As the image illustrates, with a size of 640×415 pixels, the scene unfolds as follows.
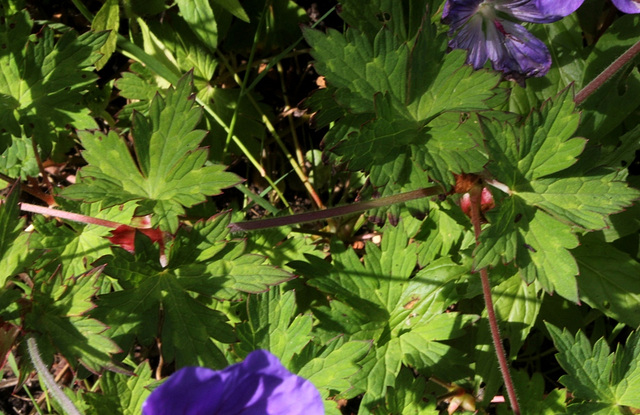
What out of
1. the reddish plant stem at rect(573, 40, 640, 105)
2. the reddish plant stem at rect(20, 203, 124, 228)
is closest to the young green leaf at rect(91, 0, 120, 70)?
the reddish plant stem at rect(20, 203, 124, 228)

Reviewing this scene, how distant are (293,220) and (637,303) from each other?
1327mm

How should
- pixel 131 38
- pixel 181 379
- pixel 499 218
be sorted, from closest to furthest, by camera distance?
1. pixel 181 379
2. pixel 499 218
3. pixel 131 38

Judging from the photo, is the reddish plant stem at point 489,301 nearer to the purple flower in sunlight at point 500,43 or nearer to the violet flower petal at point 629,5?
the purple flower in sunlight at point 500,43

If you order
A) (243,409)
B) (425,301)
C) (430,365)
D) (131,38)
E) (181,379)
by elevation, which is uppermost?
(131,38)

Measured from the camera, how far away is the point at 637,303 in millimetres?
2283

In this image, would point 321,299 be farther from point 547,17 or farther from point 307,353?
point 547,17

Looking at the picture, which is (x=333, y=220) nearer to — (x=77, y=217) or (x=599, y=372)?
(x=77, y=217)

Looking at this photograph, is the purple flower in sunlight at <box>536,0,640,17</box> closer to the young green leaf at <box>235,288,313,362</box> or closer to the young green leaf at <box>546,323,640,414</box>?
the young green leaf at <box>546,323,640,414</box>

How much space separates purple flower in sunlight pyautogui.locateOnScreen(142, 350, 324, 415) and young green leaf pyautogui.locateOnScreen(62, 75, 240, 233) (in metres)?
0.67

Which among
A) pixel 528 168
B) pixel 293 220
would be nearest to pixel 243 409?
pixel 293 220

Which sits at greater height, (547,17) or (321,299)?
(547,17)

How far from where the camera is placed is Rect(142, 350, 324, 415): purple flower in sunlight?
1.18 m

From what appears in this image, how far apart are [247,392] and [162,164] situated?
82 cm

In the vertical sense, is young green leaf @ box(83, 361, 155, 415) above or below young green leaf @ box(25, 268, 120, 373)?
below
